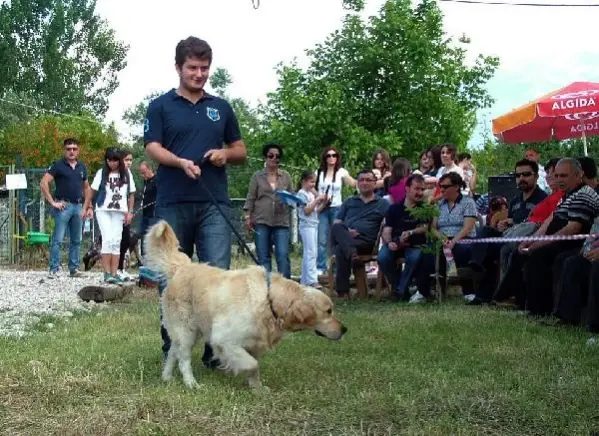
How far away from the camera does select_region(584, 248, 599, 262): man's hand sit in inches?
292

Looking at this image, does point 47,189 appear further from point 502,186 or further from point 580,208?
point 580,208

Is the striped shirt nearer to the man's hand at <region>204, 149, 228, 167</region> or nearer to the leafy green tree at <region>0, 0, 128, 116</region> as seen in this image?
the man's hand at <region>204, 149, 228, 167</region>

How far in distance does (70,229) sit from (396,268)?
6.05 meters

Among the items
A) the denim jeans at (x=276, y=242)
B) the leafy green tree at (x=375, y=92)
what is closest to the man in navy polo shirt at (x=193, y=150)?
the denim jeans at (x=276, y=242)

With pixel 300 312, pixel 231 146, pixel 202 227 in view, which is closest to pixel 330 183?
pixel 231 146

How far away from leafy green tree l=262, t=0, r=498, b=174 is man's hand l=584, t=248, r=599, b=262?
1351 cm

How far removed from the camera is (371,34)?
21.7 m

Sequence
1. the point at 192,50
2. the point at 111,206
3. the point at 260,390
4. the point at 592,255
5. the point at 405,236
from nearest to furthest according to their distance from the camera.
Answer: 1. the point at 260,390
2. the point at 192,50
3. the point at 592,255
4. the point at 405,236
5. the point at 111,206

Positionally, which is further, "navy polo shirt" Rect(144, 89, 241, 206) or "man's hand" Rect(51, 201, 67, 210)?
"man's hand" Rect(51, 201, 67, 210)

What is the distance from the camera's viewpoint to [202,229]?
614 centimetres

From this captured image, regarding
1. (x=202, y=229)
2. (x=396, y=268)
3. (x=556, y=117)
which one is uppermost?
(x=556, y=117)

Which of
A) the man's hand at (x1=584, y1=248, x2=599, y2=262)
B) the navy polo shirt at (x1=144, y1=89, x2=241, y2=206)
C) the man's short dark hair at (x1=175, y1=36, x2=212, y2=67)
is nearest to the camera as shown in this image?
the man's short dark hair at (x1=175, y1=36, x2=212, y2=67)

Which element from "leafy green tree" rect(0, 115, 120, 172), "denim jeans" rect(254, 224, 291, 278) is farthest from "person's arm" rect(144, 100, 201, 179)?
"leafy green tree" rect(0, 115, 120, 172)

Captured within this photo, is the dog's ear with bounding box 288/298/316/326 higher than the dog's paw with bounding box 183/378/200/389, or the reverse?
the dog's ear with bounding box 288/298/316/326
